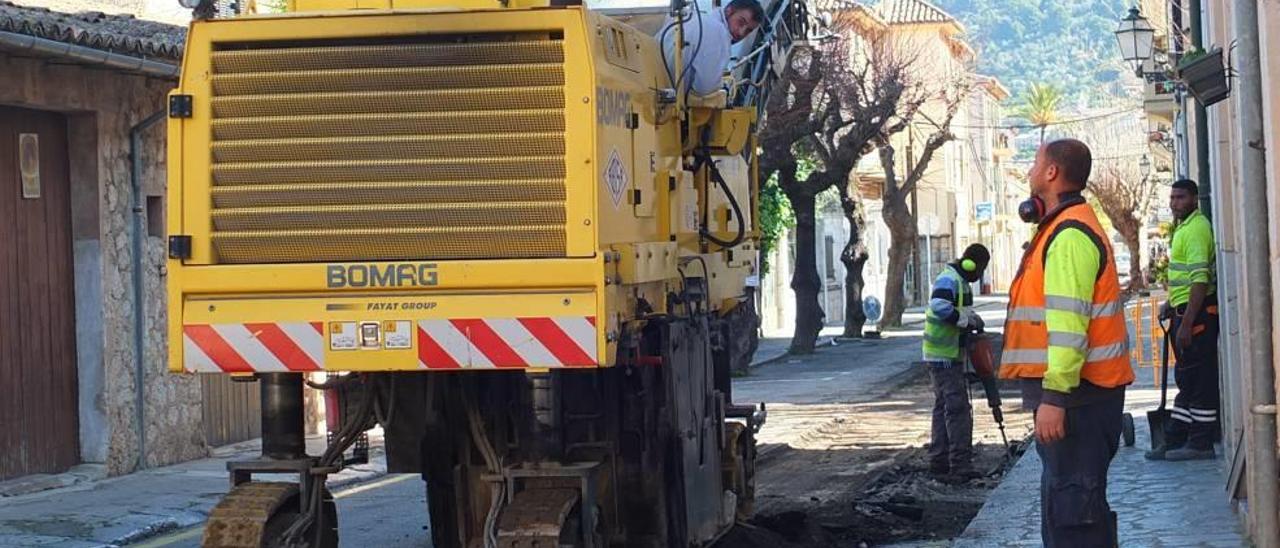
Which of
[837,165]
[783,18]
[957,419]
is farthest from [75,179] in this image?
[837,165]

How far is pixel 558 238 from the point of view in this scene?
8.10 metres

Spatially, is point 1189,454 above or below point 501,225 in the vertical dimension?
below

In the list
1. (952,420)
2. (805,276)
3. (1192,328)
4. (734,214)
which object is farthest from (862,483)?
(805,276)

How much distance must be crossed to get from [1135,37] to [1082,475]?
1625 centimetres

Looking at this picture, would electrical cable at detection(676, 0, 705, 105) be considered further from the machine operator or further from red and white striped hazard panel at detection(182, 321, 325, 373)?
red and white striped hazard panel at detection(182, 321, 325, 373)

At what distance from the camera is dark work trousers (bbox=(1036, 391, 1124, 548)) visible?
7.19m

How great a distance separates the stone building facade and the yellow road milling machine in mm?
5907

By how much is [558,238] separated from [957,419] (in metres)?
6.97

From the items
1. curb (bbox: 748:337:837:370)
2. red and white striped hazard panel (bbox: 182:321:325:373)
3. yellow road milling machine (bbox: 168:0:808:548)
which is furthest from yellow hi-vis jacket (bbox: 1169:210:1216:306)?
curb (bbox: 748:337:837:370)

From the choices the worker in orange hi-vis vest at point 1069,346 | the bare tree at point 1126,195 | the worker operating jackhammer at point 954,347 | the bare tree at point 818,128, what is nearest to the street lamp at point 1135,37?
the bare tree at point 818,128

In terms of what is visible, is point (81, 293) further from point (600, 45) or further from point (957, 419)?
point (600, 45)

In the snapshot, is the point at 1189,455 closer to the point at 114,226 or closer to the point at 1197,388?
the point at 1197,388

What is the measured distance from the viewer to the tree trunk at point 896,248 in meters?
44.8

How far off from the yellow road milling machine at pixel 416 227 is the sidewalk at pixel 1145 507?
2746mm
